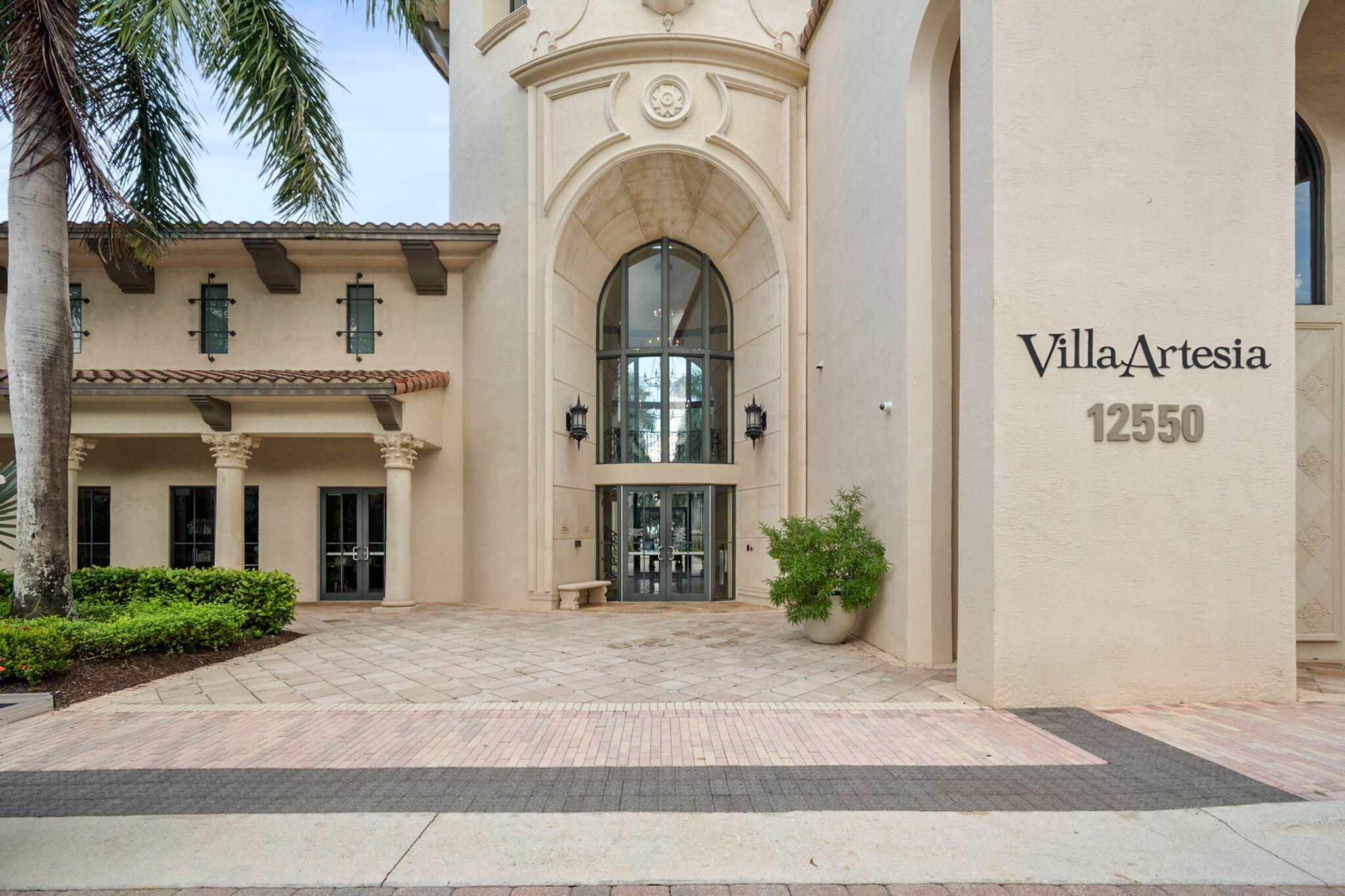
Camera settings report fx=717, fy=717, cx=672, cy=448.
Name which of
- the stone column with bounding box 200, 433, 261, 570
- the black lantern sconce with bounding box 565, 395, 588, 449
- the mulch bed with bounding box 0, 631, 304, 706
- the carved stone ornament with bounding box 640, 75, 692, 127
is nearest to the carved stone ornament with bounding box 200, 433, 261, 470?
the stone column with bounding box 200, 433, 261, 570

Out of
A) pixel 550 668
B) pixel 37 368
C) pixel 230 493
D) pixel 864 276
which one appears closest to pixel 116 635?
pixel 37 368

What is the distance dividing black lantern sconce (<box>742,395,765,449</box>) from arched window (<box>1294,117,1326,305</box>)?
23.4 feet

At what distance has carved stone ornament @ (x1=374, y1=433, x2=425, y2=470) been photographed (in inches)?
465

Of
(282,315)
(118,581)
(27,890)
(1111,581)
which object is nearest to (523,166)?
(282,315)

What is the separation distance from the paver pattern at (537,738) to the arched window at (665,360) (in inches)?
319

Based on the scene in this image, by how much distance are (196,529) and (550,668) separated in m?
9.59

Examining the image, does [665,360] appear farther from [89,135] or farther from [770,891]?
[770,891]

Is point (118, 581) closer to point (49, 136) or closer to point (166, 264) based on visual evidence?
point (49, 136)

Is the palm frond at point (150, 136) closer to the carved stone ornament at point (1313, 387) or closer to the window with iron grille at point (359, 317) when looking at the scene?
the window with iron grille at point (359, 317)

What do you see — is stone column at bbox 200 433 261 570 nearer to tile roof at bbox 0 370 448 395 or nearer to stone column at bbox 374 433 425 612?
tile roof at bbox 0 370 448 395

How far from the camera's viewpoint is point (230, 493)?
11617 millimetres

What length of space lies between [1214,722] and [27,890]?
23.5 ft

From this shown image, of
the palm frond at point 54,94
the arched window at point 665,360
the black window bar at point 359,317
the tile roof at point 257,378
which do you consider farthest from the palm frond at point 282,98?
the arched window at point 665,360

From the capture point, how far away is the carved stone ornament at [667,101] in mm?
11812
